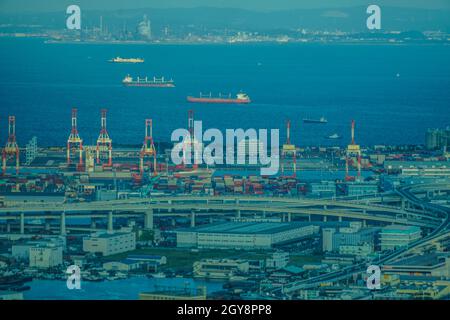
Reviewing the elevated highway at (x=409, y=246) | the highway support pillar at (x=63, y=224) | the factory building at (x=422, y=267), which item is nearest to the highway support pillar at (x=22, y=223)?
the highway support pillar at (x=63, y=224)

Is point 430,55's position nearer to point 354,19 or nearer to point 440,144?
point 354,19

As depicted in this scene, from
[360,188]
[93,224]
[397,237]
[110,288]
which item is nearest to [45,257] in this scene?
[110,288]

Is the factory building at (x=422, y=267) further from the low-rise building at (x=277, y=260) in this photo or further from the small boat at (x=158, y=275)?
the small boat at (x=158, y=275)

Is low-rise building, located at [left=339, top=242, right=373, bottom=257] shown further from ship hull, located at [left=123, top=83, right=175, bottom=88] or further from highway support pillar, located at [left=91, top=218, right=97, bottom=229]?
ship hull, located at [left=123, top=83, right=175, bottom=88]

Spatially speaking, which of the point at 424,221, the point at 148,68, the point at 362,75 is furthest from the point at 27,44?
the point at 424,221

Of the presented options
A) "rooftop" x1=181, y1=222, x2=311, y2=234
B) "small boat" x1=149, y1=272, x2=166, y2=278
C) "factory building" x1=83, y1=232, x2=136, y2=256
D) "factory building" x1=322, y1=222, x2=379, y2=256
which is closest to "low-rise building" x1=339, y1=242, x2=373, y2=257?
"factory building" x1=322, y1=222, x2=379, y2=256

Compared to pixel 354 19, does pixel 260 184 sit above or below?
below
